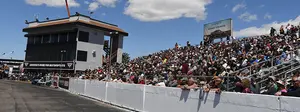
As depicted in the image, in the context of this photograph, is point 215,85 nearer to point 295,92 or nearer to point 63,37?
point 295,92

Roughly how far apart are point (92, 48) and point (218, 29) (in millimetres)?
21029

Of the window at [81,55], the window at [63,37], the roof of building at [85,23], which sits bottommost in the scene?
the window at [81,55]

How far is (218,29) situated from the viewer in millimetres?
37312

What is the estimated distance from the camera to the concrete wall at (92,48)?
46.3 m

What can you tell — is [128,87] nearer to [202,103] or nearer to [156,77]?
[156,77]

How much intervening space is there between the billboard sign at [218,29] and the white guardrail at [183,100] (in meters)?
21.0

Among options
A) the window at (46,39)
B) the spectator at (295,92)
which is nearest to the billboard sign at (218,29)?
the window at (46,39)

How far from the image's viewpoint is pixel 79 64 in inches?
1799

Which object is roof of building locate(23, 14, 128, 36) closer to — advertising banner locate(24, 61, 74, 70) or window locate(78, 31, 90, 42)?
window locate(78, 31, 90, 42)

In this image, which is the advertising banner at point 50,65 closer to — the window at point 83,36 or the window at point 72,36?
the window at point 72,36

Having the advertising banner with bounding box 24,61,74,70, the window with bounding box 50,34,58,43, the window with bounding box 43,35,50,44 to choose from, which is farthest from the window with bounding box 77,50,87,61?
the window with bounding box 43,35,50,44

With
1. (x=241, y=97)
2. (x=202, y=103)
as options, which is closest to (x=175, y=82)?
(x=202, y=103)

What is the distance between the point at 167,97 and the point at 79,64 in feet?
118

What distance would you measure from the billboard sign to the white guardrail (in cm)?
2100
